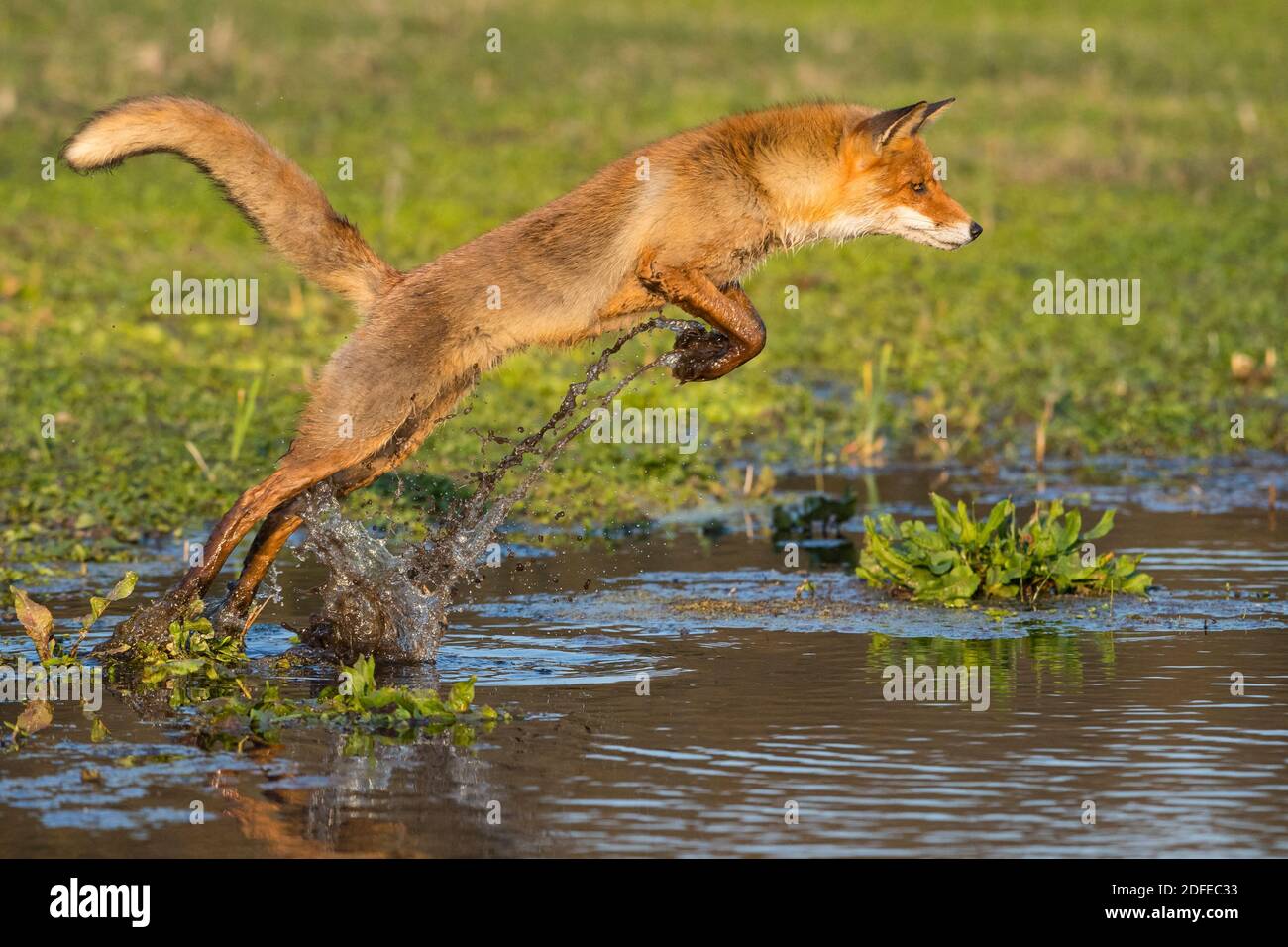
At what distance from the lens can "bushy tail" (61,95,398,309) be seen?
802cm

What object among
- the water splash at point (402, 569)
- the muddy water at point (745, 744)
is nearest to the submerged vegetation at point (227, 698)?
the muddy water at point (745, 744)

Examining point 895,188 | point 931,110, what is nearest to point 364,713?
point 895,188

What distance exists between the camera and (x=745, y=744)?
640cm

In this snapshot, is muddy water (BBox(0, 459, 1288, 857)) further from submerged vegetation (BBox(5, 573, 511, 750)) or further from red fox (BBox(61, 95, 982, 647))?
red fox (BBox(61, 95, 982, 647))

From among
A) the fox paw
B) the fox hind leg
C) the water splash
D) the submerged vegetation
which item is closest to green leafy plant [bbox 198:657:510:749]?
the submerged vegetation

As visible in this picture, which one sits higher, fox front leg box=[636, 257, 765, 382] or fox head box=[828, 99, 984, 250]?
fox head box=[828, 99, 984, 250]

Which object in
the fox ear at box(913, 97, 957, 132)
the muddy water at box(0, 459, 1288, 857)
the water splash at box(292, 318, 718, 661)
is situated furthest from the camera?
the fox ear at box(913, 97, 957, 132)

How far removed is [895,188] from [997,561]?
1.71 meters

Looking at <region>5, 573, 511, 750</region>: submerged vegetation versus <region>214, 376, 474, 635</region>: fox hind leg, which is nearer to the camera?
<region>5, 573, 511, 750</region>: submerged vegetation

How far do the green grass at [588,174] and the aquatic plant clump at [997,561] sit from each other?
2495 millimetres

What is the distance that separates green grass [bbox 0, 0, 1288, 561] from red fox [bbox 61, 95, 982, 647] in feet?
6.16

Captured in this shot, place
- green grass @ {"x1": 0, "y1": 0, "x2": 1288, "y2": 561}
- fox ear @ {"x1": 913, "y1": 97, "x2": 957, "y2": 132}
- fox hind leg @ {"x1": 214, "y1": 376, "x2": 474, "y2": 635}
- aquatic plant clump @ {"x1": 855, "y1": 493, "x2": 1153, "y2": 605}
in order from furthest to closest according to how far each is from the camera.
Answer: green grass @ {"x1": 0, "y1": 0, "x2": 1288, "y2": 561}, aquatic plant clump @ {"x1": 855, "y1": 493, "x2": 1153, "y2": 605}, fox ear @ {"x1": 913, "y1": 97, "x2": 957, "y2": 132}, fox hind leg @ {"x1": 214, "y1": 376, "x2": 474, "y2": 635}

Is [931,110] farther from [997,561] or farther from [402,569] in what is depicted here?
[402,569]

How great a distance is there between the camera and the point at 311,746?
6367mm
